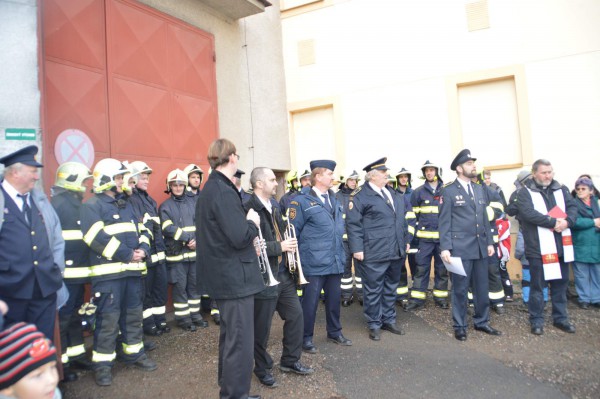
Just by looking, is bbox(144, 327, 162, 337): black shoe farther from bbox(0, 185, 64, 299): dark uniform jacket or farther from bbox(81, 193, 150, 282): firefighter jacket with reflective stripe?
bbox(0, 185, 64, 299): dark uniform jacket

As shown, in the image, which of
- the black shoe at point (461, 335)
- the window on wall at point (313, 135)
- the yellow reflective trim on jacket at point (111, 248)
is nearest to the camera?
the yellow reflective trim on jacket at point (111, 248)

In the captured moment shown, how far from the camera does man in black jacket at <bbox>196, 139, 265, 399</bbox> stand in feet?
11.2

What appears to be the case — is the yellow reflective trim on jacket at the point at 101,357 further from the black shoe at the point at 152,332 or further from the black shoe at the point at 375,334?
the black shoe at the point at 375,334

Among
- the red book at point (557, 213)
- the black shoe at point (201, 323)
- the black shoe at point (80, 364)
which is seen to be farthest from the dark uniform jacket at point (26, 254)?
the red book at point (557, 213)

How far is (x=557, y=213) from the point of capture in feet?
19.0

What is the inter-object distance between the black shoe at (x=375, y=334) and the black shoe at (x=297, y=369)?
133cm

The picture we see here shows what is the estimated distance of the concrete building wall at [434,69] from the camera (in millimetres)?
8789

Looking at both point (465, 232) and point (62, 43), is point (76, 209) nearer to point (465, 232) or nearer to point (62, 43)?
point (62, 43)

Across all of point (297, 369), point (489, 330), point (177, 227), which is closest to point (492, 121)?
point (489, 330)

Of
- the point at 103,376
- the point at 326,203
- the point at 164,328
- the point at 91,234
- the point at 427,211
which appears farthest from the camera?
the point at 427,211

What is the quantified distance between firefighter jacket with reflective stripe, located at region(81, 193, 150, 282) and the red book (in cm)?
550

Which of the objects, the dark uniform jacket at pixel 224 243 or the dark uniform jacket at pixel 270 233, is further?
the dark uniform jacket at pixel 270 233

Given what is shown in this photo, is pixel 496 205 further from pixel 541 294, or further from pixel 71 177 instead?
pixel 71 177

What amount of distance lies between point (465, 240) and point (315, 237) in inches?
82.6
